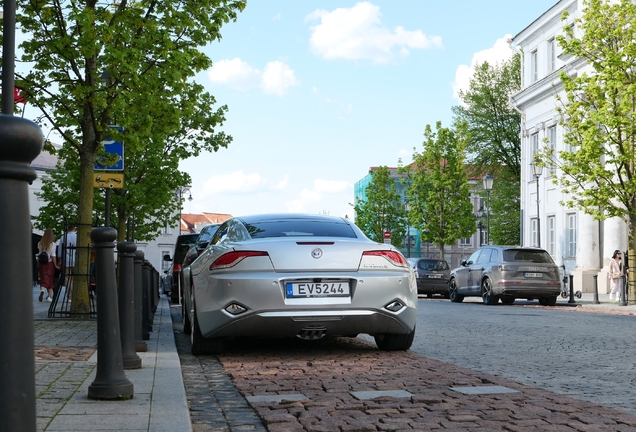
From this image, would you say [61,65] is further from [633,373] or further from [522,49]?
[522,49]

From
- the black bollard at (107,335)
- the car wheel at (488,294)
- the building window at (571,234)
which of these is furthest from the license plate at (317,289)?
the building window at (571,234)

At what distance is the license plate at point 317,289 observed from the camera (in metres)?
8.46

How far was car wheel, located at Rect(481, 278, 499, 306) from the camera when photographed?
85.9 feet

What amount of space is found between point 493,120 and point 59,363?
2369 inches

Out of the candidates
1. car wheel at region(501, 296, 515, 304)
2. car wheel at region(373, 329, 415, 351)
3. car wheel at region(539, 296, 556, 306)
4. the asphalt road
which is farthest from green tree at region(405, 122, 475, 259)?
car wheel at region(373, 329, 415, 351)

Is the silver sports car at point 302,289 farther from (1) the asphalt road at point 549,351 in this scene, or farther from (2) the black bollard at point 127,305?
(2) the black bollard at point 127,305

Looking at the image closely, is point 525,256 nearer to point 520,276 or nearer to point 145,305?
point 520,276

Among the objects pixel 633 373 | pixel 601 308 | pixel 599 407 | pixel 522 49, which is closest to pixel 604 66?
pixel 601 308

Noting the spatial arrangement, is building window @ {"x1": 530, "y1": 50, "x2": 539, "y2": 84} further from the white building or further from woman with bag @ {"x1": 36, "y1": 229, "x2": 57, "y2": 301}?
woman with bag @ {"x1": 36, "y1": 229, "x2": 57, "y2": 301}

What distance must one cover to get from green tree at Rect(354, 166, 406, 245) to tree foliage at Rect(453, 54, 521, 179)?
67.0 ft

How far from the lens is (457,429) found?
4.91 metres

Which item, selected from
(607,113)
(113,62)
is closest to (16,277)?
(113,62)

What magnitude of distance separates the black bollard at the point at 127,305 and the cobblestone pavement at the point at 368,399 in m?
0.51

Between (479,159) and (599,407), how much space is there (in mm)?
61114
